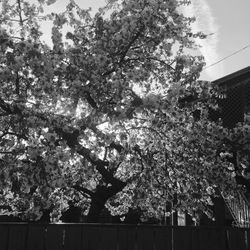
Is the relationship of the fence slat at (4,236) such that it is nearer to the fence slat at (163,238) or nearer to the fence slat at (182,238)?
the fence slat at (163,238)

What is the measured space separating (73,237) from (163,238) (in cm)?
168

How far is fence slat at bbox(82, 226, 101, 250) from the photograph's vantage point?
6848mm

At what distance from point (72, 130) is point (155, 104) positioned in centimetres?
149

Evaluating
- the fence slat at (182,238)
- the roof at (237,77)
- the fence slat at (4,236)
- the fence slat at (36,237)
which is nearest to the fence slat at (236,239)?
the fence slat at (182,238)

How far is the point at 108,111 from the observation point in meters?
7.13

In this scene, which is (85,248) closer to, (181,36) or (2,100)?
(2,100)

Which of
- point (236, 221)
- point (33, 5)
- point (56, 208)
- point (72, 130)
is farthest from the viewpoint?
point (236, 221)

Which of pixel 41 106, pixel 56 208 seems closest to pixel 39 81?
pixel 41 106

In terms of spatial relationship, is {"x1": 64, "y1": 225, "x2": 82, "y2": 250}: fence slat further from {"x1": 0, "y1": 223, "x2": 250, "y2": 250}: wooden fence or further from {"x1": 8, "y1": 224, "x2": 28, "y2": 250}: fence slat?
{"x1": 8, "y1": 224, "x2": 28, "y2": 250}: fence slat

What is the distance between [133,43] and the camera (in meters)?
8.52

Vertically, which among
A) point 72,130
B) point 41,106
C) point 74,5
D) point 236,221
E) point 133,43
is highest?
point 74,5

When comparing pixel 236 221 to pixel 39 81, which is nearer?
pixel 39 81

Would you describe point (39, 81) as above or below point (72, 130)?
above

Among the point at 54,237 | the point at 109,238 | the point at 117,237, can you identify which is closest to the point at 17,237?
the point at 54,237
